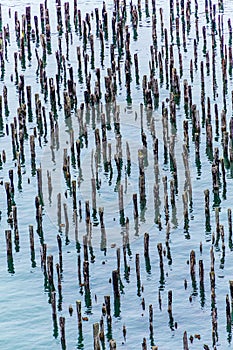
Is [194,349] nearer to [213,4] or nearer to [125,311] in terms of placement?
[125,311]

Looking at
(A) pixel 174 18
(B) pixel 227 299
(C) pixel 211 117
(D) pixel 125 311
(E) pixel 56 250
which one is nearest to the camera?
(B) pixel 227 299

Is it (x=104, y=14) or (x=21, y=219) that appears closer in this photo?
(x=21, y=219)

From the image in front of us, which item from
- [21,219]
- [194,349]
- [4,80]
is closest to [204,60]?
[4,80]

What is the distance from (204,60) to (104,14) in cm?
388

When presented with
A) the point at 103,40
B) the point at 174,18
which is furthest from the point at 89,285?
the point at 174,18

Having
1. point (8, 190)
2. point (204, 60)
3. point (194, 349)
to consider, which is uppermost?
point (204, 60)

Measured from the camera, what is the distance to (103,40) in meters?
31.3

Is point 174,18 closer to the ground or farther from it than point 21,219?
farther from it

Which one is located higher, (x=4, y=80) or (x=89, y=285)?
(x=4, y=80)

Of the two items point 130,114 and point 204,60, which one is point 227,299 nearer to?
point 130,114

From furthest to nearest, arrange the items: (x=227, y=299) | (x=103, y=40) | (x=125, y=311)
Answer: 1. (x=103, y=40)
2. (x=125, y=311)
3. (x=227, y=299)

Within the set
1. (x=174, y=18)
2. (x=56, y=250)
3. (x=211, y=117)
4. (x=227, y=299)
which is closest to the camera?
(x=227, y=299)

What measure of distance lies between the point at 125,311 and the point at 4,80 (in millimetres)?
12502

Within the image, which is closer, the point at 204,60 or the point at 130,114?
the point at 130,114
